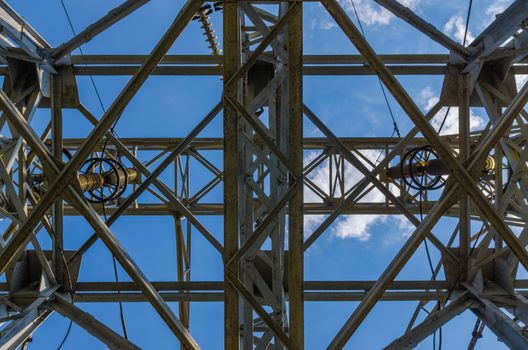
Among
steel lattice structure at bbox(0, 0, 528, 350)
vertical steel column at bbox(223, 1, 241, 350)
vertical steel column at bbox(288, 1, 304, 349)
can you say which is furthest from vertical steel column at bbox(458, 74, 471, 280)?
vertical steel column at bbox(223, 1, 241, 350)

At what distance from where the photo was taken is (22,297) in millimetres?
6891

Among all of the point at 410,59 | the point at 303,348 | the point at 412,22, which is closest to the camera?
the point at 303,348

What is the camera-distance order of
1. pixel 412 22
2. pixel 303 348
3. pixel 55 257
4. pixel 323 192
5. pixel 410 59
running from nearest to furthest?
pixel 303 348 → pixel 412 22 → pixel 55 257 → pixel 410 59 → pixel 323 192

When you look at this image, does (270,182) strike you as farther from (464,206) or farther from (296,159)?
(464,206)

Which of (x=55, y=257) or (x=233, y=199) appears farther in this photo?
(x=55, y=257)

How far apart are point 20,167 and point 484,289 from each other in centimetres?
783

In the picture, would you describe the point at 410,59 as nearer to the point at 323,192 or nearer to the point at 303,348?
the point at 323,192

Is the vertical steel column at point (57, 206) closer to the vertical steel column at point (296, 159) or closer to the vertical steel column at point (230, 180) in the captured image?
the vertical steel column at point (230, 180)

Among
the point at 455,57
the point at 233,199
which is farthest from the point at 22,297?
the point at 455,57

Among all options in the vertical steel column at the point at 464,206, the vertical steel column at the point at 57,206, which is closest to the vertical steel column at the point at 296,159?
the vertical steel column at the point at 464,206

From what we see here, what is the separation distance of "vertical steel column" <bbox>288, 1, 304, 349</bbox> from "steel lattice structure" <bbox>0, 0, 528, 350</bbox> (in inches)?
0.5

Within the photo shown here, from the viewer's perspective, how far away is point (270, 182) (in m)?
5.73

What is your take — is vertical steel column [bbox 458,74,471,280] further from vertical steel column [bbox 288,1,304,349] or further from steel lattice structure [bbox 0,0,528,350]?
vertical steel column [bbox 288,1,304,349]

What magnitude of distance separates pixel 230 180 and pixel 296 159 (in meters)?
0.73
